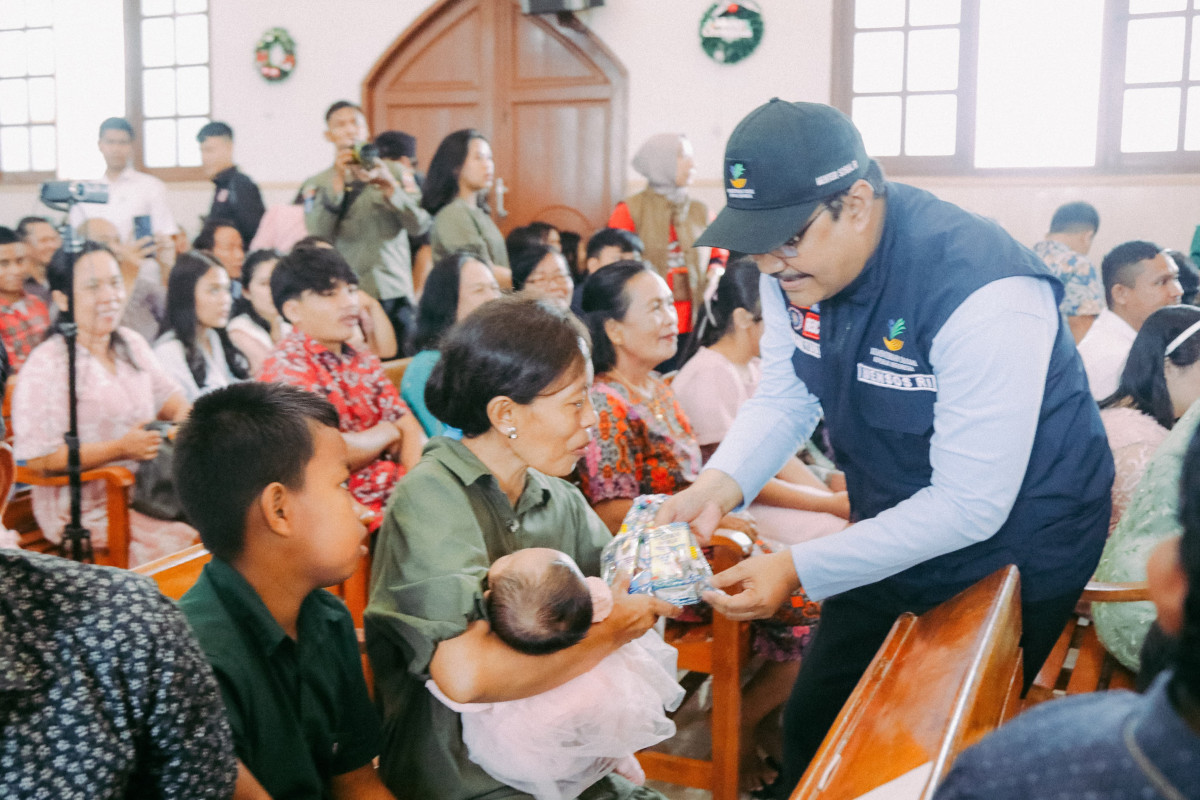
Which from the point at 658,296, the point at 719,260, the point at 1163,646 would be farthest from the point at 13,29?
the point at 1163,646

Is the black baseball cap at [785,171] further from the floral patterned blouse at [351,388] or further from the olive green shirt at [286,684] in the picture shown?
the floral patterned blouse at [351,388]

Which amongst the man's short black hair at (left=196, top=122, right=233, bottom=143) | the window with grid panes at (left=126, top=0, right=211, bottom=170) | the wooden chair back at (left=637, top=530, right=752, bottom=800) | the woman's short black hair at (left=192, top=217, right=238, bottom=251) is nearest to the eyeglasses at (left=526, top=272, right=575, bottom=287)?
the wooden chair back at (left=637, top=530, right=752, bottom=800)

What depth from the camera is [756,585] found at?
1694 mm

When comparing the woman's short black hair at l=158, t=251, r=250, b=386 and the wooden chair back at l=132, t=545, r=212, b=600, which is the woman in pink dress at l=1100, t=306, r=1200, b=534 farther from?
the woman's short black hair at l=158, t=251, r=250, b=386

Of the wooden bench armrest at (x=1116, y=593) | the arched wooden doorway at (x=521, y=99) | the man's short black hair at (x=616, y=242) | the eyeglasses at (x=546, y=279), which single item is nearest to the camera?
the wooden bench armrest at (x=1116, y=593)

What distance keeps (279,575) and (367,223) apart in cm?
400

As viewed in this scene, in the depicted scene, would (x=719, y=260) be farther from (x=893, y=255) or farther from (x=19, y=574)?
(x=19, y=574)

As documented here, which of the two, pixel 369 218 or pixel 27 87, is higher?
pixel 27 87

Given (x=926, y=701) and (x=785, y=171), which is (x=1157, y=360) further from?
(x=926, y=701)

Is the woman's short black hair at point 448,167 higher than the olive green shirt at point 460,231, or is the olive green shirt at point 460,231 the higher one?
the woman's short black hair at point 448,167

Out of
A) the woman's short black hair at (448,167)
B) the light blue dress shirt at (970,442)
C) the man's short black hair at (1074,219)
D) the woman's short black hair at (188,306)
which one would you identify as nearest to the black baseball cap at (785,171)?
the light blue dress shirt at (970,442)

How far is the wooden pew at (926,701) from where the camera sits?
0.96 m

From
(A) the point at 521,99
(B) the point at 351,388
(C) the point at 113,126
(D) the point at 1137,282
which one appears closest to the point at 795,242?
(B) the point at 351,388

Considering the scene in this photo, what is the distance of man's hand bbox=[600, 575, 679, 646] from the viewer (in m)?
1.63
